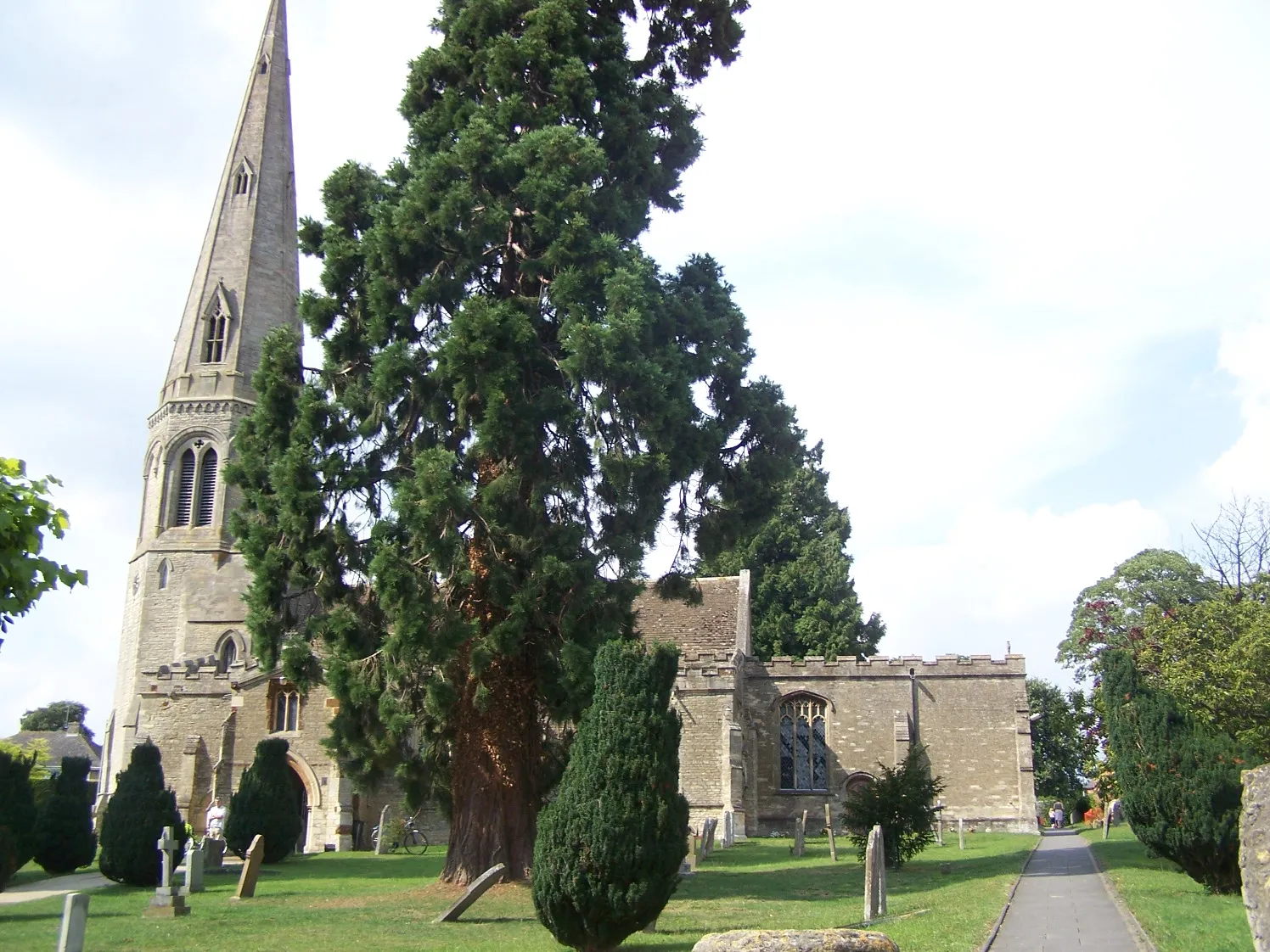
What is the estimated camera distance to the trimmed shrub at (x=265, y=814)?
25766 mm

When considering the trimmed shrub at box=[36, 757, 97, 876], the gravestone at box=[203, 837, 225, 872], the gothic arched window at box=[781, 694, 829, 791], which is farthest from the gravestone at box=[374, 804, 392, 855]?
the gothic arched window at box=[781, 694, 829, 791]

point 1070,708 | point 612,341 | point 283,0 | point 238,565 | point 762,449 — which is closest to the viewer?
point 612,341

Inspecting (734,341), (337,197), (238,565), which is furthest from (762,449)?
(238,565)

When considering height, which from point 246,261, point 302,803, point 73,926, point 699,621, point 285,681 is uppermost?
point 246,261

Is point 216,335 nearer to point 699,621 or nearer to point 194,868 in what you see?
point 699,621

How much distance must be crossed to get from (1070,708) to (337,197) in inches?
972

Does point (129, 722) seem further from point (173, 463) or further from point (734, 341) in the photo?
point (734, 341)

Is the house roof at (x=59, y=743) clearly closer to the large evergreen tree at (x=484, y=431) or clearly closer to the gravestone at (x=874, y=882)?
the large evergreen tree at (x=484, y=431)

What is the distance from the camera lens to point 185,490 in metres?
41.0

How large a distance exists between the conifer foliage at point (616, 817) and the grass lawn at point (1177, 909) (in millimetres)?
4984

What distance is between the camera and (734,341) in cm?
2042

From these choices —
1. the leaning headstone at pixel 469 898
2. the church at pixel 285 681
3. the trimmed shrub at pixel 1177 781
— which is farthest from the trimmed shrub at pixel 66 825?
the trimmed shrub at pixel 1177 781

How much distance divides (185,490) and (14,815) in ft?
66.0

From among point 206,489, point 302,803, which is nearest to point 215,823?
point 302,803
